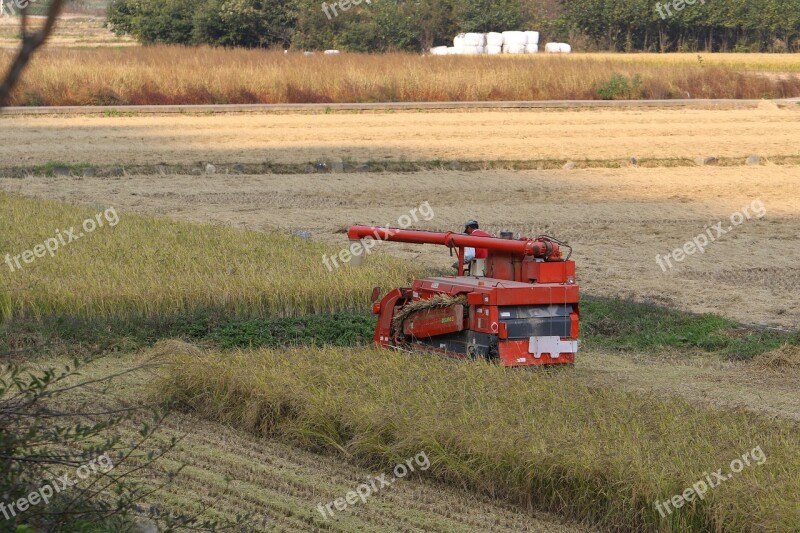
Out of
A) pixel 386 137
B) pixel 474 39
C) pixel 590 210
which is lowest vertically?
pixel 474 39

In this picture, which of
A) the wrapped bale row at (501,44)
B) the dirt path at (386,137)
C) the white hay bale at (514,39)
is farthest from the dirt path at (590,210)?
the white hay bale at (514,39)

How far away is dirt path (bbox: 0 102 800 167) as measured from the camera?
987 inches

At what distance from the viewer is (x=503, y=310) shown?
9.01 metres

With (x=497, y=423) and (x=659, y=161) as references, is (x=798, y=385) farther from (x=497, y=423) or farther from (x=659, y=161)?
(x=659, y=161)

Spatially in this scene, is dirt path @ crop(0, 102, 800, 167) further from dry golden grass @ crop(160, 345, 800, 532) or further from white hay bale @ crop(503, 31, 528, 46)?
white hay bale @ crop(503, 31, 528, 46)

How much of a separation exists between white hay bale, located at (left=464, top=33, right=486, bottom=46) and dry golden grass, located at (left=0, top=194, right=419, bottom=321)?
43530 mm

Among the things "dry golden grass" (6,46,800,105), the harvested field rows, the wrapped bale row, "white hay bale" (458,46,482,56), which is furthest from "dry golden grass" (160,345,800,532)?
the wrapped bale row

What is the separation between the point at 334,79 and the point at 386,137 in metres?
8.44

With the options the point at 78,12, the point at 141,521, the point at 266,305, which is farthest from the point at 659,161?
the point at 78,12

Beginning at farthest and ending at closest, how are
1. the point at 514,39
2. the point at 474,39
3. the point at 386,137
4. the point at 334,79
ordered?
the point at 514,39
the point at 474,39
the point at 334,79
the point at 386,137

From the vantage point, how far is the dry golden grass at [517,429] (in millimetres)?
6203

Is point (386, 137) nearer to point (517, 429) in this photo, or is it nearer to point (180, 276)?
point (180, 276)

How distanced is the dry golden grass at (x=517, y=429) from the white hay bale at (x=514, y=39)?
52.5 metres

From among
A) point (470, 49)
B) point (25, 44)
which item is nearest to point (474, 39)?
point (470, 49)
